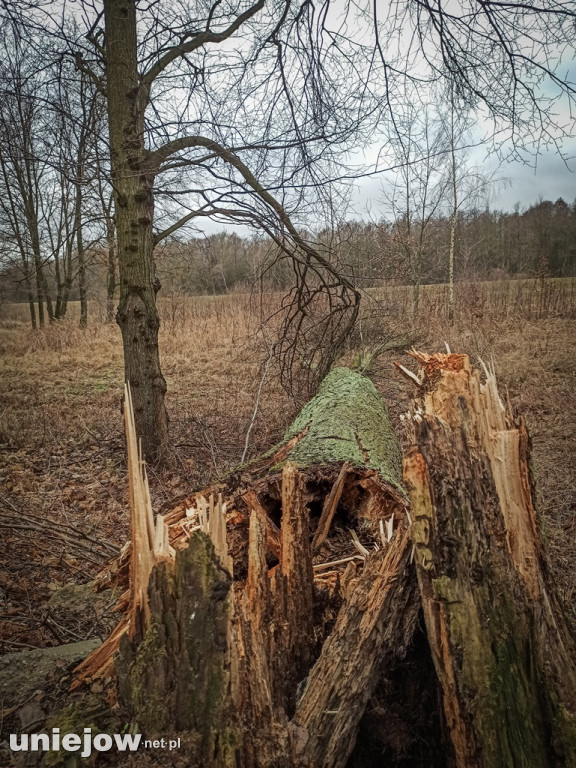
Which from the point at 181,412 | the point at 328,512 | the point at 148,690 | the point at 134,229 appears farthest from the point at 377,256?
the point at 148,690

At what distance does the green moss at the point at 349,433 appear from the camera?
264cm

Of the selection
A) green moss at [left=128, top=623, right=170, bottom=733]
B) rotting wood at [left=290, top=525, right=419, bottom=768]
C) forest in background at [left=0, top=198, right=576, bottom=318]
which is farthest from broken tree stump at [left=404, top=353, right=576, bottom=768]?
forest in background at [left=0, top=198, right=576, bottom=318]

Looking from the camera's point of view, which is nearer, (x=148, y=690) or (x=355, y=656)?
(x=148, y=690)

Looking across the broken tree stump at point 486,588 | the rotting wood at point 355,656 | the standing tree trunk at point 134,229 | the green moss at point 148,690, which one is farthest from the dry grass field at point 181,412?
the green moss at point 148,690

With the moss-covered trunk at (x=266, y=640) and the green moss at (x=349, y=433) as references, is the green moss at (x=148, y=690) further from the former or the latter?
the green moss at (x=349, y=433)

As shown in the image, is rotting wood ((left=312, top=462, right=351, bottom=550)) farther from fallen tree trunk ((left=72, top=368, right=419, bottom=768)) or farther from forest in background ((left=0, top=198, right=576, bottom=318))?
forest in background ((left=0, top=198, right=576, bottom=318))

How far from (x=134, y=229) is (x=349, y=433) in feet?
10.0

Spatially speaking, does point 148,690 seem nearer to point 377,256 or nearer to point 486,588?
point 486,588

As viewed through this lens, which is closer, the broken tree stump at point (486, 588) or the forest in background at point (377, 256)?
the broken tree stump at point (486, 588)

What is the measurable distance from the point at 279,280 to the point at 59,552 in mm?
3743

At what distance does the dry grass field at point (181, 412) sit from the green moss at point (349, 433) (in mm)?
984

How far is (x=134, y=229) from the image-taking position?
4438mm

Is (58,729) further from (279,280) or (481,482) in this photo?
(279,280)

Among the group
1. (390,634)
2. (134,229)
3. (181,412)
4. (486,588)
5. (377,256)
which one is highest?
(377,256)
